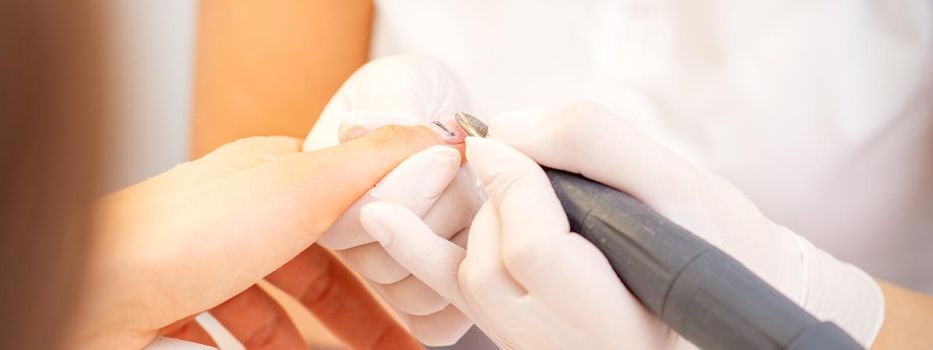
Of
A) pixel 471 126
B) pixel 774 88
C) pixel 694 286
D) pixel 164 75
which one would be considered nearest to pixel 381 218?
pixel 471 126

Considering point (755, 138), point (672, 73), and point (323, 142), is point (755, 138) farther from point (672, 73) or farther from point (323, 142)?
point (323, 142)

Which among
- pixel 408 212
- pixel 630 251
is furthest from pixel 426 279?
pixel 630 251

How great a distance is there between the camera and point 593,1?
840 millimetres

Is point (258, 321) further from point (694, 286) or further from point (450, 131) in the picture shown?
point (694, 286)

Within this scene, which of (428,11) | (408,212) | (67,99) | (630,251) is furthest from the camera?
(428,11)

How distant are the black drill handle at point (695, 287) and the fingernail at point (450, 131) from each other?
0.19m

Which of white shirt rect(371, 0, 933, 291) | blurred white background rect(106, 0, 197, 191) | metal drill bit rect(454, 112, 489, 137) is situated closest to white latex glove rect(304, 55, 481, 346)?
metal drill bit rect(454, 112, 489, 137)

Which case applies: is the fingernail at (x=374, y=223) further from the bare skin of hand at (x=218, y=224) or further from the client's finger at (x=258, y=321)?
the client's finger at (x=258, y=321)

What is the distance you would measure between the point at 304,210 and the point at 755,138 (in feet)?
1.60

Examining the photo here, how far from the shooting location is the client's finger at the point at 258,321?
0.72 metres

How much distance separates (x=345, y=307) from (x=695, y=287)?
1.43 ft

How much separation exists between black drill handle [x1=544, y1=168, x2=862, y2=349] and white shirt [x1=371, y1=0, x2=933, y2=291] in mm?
347

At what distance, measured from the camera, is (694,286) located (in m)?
0.43

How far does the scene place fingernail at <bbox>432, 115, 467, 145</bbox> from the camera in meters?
0.67
